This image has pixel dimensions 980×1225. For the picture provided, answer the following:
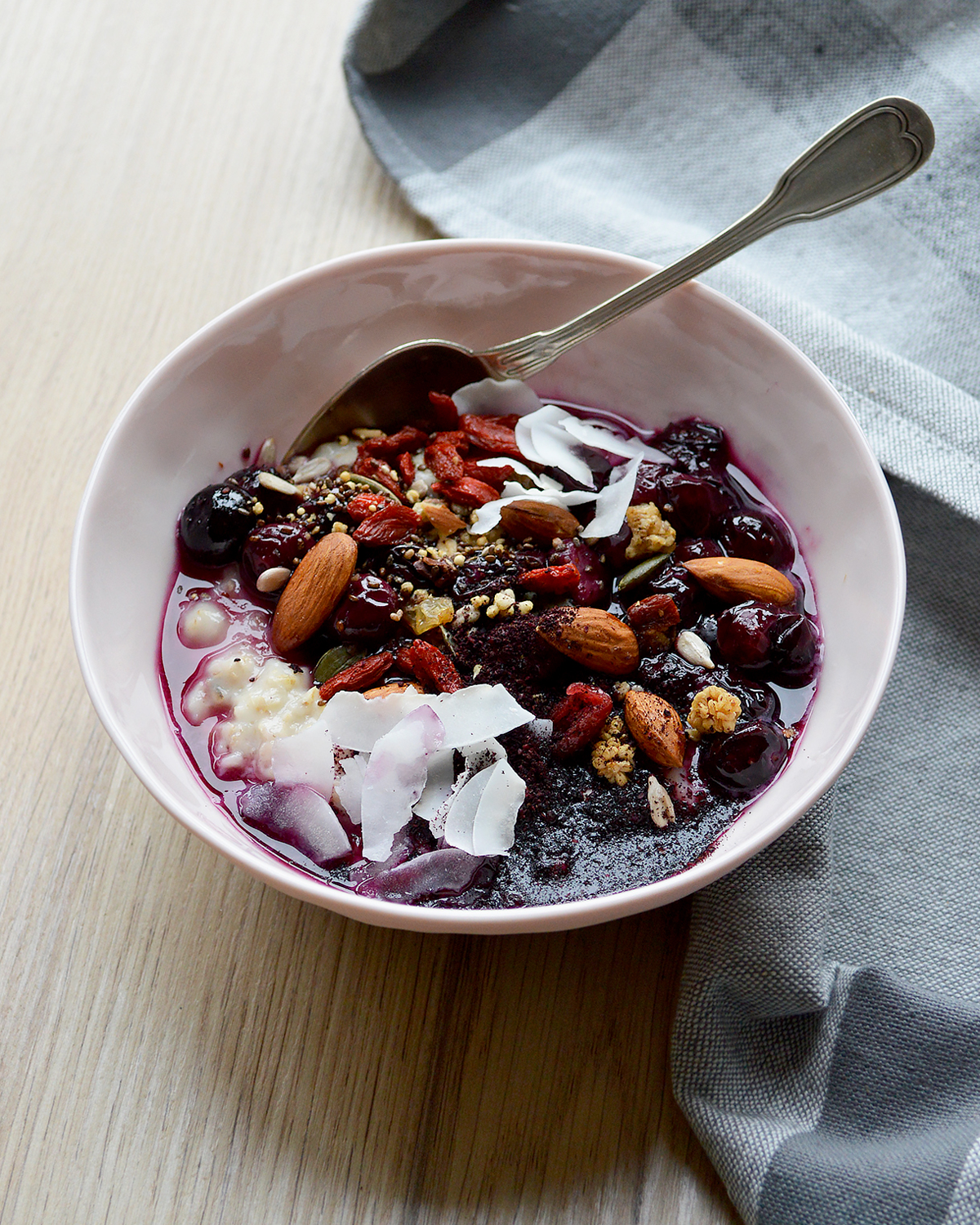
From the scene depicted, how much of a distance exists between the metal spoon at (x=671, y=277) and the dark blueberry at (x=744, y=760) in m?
0.61

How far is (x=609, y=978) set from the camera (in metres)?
1.29

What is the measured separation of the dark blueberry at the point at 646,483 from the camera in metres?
1.42

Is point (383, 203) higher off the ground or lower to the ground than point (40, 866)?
higher

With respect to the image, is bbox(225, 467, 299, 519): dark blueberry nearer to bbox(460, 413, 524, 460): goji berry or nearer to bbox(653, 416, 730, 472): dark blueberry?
bbox(460, 413, 524, 460): goji berry

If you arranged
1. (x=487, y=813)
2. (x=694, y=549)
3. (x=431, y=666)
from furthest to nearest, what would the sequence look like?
(x=694, y=549)
(x=431, y=666)
(x=487, y=813)

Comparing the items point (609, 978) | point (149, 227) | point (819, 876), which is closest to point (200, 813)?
point (609, 978)

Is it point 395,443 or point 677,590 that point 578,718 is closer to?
point 677,590

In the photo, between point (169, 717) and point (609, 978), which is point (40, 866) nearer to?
point (169, 717)

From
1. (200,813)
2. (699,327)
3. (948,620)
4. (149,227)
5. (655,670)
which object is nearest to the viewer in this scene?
(200,813)

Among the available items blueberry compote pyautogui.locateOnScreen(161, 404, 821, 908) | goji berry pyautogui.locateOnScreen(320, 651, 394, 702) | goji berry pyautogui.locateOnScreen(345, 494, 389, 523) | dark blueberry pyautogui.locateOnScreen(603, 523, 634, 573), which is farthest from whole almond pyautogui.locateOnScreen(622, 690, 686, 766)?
goji berry pyautogui.locateOnScreen(345, 494, 389, 523)

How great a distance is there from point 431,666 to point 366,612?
116 millimetres

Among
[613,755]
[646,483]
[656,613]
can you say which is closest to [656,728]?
[613,755]

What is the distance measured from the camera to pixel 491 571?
1.36 metres

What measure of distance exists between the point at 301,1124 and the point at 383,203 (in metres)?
1.49
